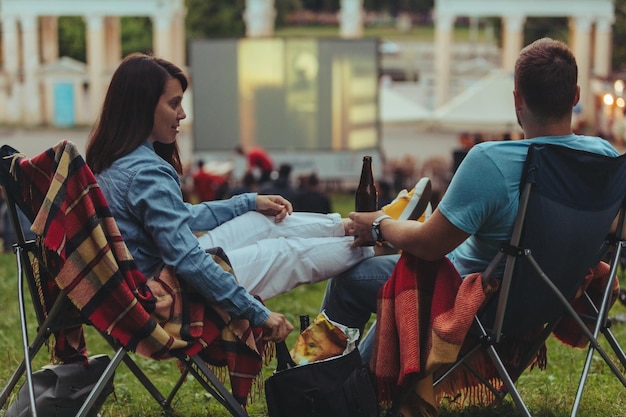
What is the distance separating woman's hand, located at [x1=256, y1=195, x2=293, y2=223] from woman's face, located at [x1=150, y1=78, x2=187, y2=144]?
420 millimetres

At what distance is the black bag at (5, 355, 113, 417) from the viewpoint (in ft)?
12.0

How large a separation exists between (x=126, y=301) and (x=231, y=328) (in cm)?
36

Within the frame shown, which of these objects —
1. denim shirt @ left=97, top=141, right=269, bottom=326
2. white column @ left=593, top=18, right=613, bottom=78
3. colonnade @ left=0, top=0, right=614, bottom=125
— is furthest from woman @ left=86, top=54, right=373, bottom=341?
white column @ left=593, top=18, right=613, bottom=78

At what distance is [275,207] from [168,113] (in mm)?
515

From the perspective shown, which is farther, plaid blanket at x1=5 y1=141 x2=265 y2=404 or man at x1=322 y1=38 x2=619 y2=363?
man at x1=322 y1=38 x2=619 y2=363

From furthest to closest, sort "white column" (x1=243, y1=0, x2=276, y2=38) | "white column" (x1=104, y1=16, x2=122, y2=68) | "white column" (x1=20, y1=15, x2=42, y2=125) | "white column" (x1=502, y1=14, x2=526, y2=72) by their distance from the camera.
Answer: "white column" (x1=104, y1=16, x2=122, y2=68), "white column" (x1=20, y1=15, x2=42, y2=125), "white column" (x1=243, y1=0, x2=276, y2=38), "white column" (x1=502, y1=14, x2=526, y2=72)

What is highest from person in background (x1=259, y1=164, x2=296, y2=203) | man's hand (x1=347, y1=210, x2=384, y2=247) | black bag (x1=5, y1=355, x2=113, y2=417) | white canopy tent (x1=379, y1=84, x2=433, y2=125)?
man's hand (x1=347, y1=210, x2=384, y2=247)

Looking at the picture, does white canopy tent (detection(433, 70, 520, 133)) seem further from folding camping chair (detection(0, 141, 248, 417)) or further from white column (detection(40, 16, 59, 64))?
folding camping chair (detection(0, 141, 248, 417))

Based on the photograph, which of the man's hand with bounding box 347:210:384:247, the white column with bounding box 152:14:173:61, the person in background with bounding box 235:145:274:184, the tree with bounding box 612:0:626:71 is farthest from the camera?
the tree with bounding box 612:0:626:71

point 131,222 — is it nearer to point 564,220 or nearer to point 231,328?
point 231,328

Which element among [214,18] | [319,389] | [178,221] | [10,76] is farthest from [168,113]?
[214,18]

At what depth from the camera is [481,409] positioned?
4.20 meters

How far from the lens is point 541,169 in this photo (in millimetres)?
3488

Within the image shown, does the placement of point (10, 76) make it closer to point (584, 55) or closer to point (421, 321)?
point (584, 55)
